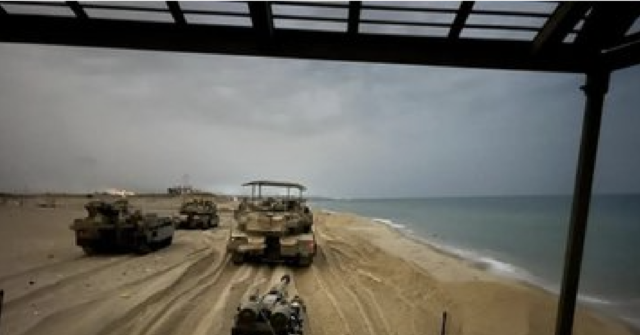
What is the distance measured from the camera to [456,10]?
16.1ft

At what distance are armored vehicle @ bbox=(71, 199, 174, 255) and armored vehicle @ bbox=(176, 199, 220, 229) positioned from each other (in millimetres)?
11643

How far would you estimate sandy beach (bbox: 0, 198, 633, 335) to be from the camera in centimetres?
Result: 988

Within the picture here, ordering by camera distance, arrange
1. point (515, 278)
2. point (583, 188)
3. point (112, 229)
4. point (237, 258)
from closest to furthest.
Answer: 1. point (583, 188)
2. point (237, 258)
3. point (112, 229)
4. point (515, 278)

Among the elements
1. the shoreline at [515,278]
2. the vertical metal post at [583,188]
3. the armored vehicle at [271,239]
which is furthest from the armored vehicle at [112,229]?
the vertical metal post at [583,188]

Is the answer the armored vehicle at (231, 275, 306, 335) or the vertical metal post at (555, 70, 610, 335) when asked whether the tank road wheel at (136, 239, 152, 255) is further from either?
the vertical metal post at (555, 70, 610, 335)

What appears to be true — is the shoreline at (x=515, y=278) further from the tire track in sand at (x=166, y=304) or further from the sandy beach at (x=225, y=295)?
the tire track in sand at (x=166, y=304)

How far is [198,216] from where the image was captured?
3222cm

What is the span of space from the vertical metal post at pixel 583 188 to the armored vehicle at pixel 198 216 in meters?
27.7

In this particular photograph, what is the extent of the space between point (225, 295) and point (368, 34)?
27.2 feet

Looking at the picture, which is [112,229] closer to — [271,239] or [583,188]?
[271,239]

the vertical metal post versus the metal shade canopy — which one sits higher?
the metal shade canopy

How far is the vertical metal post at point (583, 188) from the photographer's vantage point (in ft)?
18.8

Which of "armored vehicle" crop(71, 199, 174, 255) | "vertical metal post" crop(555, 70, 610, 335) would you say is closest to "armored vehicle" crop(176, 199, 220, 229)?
"armored vehicle" crop(71, 199, 174, 255)

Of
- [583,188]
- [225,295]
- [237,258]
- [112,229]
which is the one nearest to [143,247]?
[112,229]
